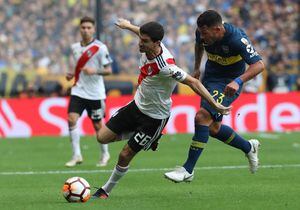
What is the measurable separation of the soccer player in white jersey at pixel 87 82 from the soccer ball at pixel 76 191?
4.75 m

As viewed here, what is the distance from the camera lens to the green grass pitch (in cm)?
980

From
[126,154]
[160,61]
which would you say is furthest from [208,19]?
[126,154]

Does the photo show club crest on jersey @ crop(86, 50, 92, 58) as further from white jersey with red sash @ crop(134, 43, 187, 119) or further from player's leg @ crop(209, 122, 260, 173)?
white jersey with red sash @ crop(134, 43, 187, 119)

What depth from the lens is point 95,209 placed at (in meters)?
9.35

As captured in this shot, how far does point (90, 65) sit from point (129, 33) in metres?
12.3

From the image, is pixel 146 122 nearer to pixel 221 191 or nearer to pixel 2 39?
pixel 221 191

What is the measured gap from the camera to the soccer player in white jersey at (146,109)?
973 cm

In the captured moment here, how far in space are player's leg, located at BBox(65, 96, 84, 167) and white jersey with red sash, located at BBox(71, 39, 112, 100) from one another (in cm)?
15

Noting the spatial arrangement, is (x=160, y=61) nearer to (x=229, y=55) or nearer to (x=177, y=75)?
(x=177, y=75)

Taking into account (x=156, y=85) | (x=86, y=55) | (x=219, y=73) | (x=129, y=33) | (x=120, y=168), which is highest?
(x=156, y=85)

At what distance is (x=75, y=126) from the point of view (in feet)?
49.0

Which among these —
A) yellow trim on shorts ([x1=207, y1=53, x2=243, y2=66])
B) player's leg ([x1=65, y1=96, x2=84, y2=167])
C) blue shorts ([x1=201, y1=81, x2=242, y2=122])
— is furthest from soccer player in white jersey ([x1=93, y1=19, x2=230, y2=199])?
player's leg ([x1=65, y1=96, x2=84, y2=167])

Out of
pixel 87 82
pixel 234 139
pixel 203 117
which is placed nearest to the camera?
pixel 203 117

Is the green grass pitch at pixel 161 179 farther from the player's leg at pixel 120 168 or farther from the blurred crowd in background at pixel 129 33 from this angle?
the blurred crowd in background at pixel 129 33
